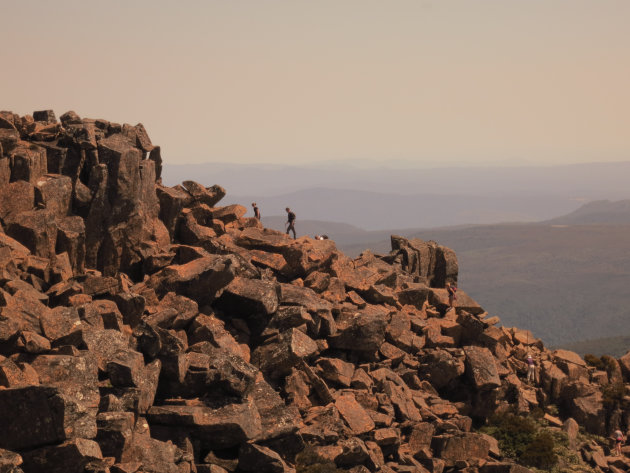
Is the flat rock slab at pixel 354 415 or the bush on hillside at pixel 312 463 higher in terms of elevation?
the flat rock slab at pixel 354 415

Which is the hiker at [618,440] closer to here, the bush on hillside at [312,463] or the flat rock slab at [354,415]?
the flat rock slab at [354,415]

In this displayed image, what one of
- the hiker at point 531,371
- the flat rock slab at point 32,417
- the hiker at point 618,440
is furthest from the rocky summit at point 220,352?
the hiker at point 618,440

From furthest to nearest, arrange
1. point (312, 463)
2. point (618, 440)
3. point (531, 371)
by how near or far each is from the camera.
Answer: point (531, 371) → point (618, 440) → point (312, 463)

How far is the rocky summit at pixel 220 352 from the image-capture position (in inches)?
1198

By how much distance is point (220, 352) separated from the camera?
37875mm

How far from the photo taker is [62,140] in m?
47.5

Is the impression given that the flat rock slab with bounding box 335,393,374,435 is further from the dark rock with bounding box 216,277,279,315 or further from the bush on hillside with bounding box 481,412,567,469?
the bush on hillside with bounding box 481,412,567,469

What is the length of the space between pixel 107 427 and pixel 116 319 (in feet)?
30.9

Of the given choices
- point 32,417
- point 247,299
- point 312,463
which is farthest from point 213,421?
point 247,299

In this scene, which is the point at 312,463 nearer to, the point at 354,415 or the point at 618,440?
the point at 354,415

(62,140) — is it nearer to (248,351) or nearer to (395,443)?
(248,351)

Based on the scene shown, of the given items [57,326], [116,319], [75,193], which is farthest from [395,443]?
[75,193]

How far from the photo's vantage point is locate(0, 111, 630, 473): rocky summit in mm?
30438

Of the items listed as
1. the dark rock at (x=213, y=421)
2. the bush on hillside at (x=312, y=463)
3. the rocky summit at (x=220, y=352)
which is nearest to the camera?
the rocky summit at (x=220, y=352)
